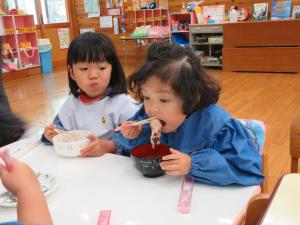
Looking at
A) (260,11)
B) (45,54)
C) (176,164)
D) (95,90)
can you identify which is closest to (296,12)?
(260,11)

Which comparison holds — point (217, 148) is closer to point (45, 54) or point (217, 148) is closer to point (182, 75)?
point (182, 75)

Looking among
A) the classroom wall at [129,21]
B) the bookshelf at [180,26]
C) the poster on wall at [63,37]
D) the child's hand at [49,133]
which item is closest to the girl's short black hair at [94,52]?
the child's hand at [49,133]

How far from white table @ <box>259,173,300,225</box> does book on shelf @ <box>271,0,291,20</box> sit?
16.9 feet

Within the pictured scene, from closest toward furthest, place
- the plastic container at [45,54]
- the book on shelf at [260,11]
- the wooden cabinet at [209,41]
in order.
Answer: the book on shelf at [260,11]
the wooden cabinet at [209,41]
the plastic container at [45,54]

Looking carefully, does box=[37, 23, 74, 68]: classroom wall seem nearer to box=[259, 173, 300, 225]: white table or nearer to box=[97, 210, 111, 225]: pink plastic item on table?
box=[97, 210, 111, 225]: pink plastic item on table

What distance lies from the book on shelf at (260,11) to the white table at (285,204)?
539 centimetres

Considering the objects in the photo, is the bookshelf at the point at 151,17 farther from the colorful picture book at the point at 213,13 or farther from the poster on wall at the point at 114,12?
the colorful picture book at the point at 213,13

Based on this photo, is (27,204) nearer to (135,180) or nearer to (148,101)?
(135,180)

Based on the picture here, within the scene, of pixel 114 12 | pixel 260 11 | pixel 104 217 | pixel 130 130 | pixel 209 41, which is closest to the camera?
pixel 104 217

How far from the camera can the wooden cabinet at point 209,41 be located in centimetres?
577

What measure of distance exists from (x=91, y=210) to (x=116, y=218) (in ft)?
0.24

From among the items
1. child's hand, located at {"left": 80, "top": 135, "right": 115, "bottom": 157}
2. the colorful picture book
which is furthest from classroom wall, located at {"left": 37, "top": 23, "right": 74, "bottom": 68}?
child's hand, located at {"left": 80, "top": 135, "right": 115, "bottom": 157}

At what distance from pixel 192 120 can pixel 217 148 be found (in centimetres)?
11

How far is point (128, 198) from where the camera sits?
835mm
